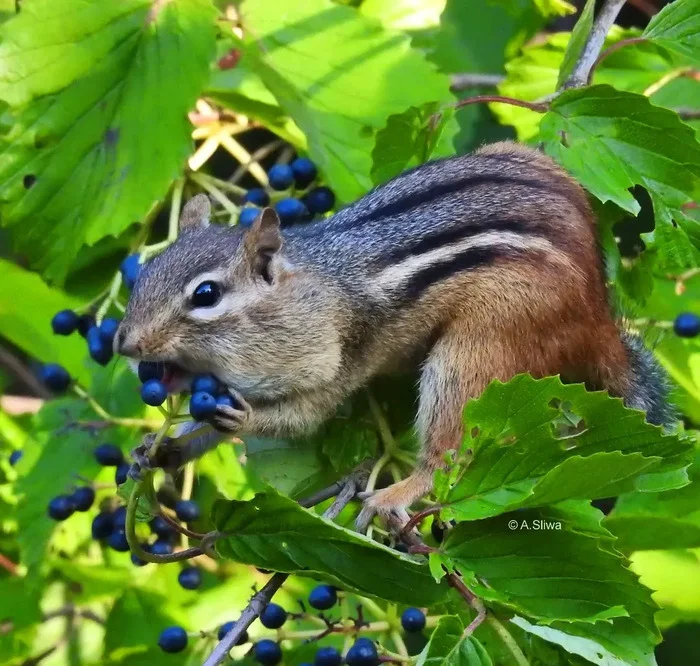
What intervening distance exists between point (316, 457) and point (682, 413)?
67cm

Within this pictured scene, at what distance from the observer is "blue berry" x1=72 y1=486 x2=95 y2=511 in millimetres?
1598

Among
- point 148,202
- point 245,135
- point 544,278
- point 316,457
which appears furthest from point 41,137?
point 544,278

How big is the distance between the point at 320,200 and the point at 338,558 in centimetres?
80

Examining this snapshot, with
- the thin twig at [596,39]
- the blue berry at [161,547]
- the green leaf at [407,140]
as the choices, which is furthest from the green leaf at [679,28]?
the blue berry at [161,547]

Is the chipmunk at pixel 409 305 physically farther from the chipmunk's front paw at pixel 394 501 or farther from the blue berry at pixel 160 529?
the blue berry at pixel 160 529

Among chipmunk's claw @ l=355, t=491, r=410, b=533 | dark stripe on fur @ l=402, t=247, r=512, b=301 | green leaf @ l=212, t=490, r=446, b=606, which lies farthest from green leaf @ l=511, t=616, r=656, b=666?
dark stripe on fur @ l=402, t=247, r=512, b=301

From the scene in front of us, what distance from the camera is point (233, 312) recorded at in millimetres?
1498

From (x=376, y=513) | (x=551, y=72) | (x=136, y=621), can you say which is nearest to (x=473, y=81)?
(x=551, y=72)

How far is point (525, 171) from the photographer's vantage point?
1.48m

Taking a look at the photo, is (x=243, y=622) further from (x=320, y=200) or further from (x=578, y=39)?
(x=578, y=39)

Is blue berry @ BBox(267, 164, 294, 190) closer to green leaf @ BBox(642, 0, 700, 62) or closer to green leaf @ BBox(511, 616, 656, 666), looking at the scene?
green leaf @ BBox(642, 0, 700, 62)

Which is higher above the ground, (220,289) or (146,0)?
(146,0)

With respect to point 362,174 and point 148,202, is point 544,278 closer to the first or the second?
point 362,174

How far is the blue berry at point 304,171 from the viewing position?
5.41 ft
